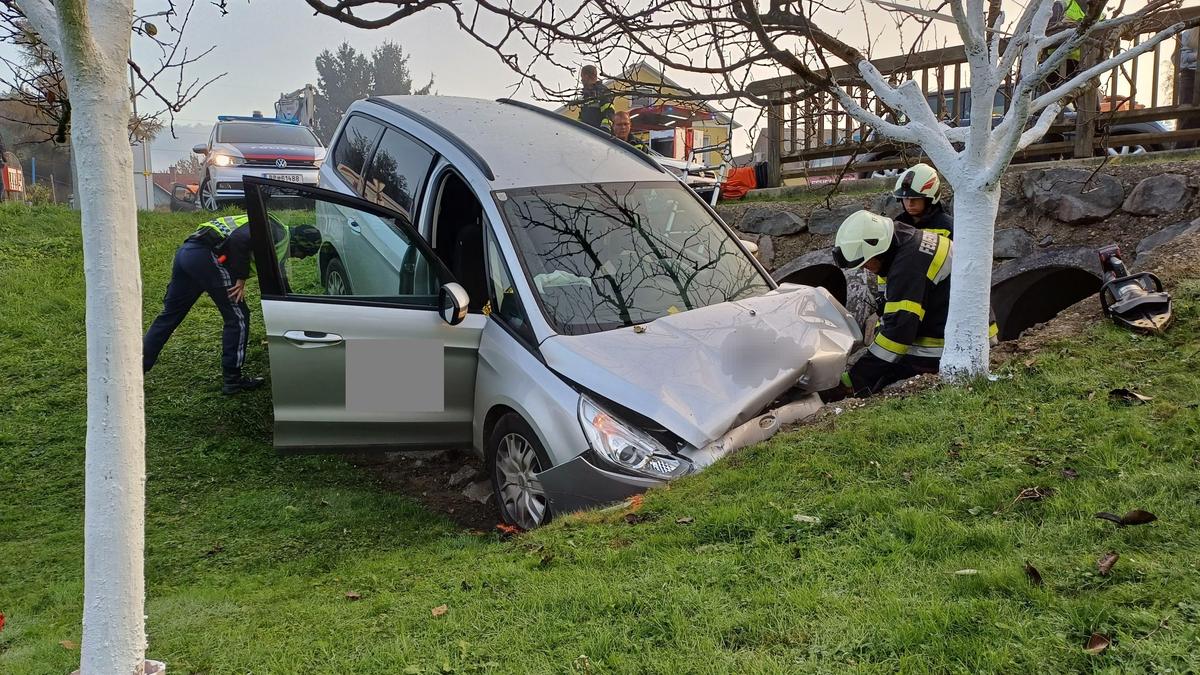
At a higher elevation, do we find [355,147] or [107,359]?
[355,147]

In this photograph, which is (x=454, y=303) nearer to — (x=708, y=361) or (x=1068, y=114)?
(x=708, y=361)

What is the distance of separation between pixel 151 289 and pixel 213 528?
5.49 m

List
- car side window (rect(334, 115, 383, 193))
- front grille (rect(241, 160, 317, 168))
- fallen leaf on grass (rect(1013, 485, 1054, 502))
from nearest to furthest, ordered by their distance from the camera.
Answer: fallen leaf on grass (rect(1013, 485, 1054, 502)) < car side window (rect(334, 115, 383, 193)) < front grille (rect(241, 160, 317, 168))

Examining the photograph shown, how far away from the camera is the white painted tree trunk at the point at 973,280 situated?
15.1 feet

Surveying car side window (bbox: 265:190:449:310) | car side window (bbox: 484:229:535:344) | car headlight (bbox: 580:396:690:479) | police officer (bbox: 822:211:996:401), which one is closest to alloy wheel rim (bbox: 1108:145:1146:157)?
police officer (bbox: 822:211:996:401)

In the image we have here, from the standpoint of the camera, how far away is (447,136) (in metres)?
5.49

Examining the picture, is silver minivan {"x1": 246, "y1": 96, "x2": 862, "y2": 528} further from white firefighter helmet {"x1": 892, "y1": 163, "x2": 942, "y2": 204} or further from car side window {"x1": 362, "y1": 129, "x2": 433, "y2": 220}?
white firefighter helmet {"x1": 892, "y1": 163, "x2": 942, "y2": 204}

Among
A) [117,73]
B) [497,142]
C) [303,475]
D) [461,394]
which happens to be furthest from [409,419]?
[117,73]

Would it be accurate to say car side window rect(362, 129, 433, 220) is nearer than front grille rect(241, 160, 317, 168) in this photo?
Yes

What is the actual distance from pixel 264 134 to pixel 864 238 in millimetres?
13990

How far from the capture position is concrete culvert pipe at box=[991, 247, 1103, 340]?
704cm

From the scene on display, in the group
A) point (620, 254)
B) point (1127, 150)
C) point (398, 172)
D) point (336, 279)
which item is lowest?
point (336, 279)

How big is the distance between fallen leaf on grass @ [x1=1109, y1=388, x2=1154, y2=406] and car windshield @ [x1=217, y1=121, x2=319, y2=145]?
1526cm

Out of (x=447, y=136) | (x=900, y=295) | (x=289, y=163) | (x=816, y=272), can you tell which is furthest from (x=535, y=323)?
(x=289, y=163)
